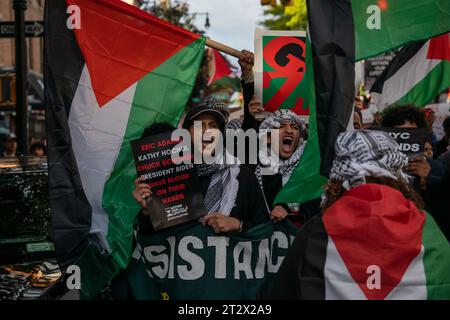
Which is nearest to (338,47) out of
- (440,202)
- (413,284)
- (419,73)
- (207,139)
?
(207,139)

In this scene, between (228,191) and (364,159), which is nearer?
(364,159)

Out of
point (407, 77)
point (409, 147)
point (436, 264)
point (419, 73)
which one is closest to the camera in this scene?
point (436, 264)

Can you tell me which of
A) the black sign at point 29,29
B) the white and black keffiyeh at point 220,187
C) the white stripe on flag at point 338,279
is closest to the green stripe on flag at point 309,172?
the white and black keffiyeh at point 220,187

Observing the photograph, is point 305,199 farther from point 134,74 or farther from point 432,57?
point 432,57

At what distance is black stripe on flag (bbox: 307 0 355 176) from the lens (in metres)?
3.65

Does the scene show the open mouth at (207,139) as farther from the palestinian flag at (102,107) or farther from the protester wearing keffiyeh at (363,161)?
the protester wearing keffiyeh at (363,161)

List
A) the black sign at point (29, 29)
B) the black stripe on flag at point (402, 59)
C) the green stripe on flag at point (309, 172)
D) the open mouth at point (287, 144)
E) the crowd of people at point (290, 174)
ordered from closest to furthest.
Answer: the crowd of people at point (290, 174), the green stripe on flag at point (309, 172), the open mouth at point (287, 144), the black stripe on flag at point (402, 59), the black sign at point (29, 29)

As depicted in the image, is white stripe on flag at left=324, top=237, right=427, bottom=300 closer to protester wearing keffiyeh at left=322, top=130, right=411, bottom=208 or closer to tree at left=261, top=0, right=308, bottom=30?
protester wearing keffiyeh at left=322, top=130, right=411, bottom=208

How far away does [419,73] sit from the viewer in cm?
631

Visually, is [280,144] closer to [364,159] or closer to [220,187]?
[220,187]

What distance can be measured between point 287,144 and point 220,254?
1.19m

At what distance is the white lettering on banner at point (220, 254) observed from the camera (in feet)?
13.3

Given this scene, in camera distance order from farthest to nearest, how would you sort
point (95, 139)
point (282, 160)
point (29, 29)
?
point (29, 29), point (282, 160), point (95, 139)
